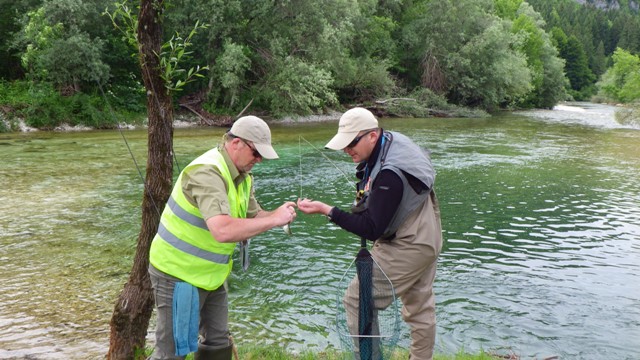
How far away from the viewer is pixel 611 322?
7.25 metres

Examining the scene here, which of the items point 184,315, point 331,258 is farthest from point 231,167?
point 331,258

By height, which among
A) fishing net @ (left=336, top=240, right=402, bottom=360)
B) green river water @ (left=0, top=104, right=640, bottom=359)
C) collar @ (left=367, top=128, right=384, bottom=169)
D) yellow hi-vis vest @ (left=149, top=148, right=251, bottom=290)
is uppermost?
collar @ (left=367, top=128, right=384, bottom=169)

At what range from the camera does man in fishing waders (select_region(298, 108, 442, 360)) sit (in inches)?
152

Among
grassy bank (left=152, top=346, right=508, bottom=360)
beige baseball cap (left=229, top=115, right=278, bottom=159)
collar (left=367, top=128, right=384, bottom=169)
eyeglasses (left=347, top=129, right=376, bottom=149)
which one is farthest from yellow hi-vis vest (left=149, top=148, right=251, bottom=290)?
grassy bank (left=152, top=346, right=508, bottom=360)

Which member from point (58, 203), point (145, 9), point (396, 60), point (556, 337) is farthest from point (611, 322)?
point (396, 60)

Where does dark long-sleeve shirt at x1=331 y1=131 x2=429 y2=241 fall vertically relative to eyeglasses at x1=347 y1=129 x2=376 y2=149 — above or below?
below

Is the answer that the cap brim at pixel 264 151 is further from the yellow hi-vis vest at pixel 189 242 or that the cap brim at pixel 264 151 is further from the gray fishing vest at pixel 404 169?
the gray fishing vest at pixel 404 169

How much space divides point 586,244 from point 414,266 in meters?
8.36

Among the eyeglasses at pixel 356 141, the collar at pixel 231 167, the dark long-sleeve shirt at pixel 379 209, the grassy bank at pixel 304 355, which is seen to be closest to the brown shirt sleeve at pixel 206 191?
the collar at pixel 231 167

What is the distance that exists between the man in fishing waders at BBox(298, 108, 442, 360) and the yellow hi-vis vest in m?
0.72

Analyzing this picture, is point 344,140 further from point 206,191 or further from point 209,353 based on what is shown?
point 209,353

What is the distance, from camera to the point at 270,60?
117ft

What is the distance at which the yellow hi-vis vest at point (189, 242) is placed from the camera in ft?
11.9

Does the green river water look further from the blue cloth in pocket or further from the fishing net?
the blue cloth in pocket
